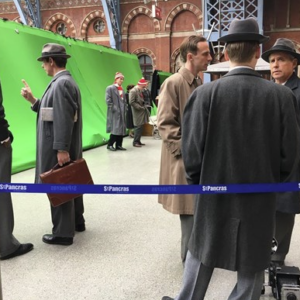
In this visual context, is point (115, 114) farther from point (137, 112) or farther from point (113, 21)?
point (113, 21)

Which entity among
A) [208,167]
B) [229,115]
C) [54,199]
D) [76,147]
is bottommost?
[54,199]

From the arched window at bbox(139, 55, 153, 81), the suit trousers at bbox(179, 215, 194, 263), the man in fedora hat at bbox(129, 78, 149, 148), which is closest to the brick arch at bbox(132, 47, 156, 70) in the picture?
the arched window at bbox(139, 55, 153, 81)

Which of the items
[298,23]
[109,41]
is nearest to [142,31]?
[109,41]

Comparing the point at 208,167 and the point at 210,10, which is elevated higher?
the point at 210,10

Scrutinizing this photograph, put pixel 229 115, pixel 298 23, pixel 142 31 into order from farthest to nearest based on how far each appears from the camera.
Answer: pixel 142 31, pixel 298 23, pixel 229 115

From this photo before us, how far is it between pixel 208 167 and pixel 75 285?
142 cm

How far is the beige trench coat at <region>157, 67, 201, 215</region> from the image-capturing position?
8.00 feet

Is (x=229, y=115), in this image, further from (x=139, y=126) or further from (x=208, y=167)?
(x=139, y=126)

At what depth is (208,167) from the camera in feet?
5.83

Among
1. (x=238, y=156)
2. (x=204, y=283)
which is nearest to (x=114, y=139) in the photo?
(x=204, y=283)

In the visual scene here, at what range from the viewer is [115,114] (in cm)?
802

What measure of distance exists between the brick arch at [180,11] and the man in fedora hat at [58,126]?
59.3ft

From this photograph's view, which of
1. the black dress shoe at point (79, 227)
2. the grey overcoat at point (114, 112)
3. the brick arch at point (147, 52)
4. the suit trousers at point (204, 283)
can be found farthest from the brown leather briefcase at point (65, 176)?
the brick arch at point (147, 52)

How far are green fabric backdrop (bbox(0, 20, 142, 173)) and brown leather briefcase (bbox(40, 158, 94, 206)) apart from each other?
10.5 ft
